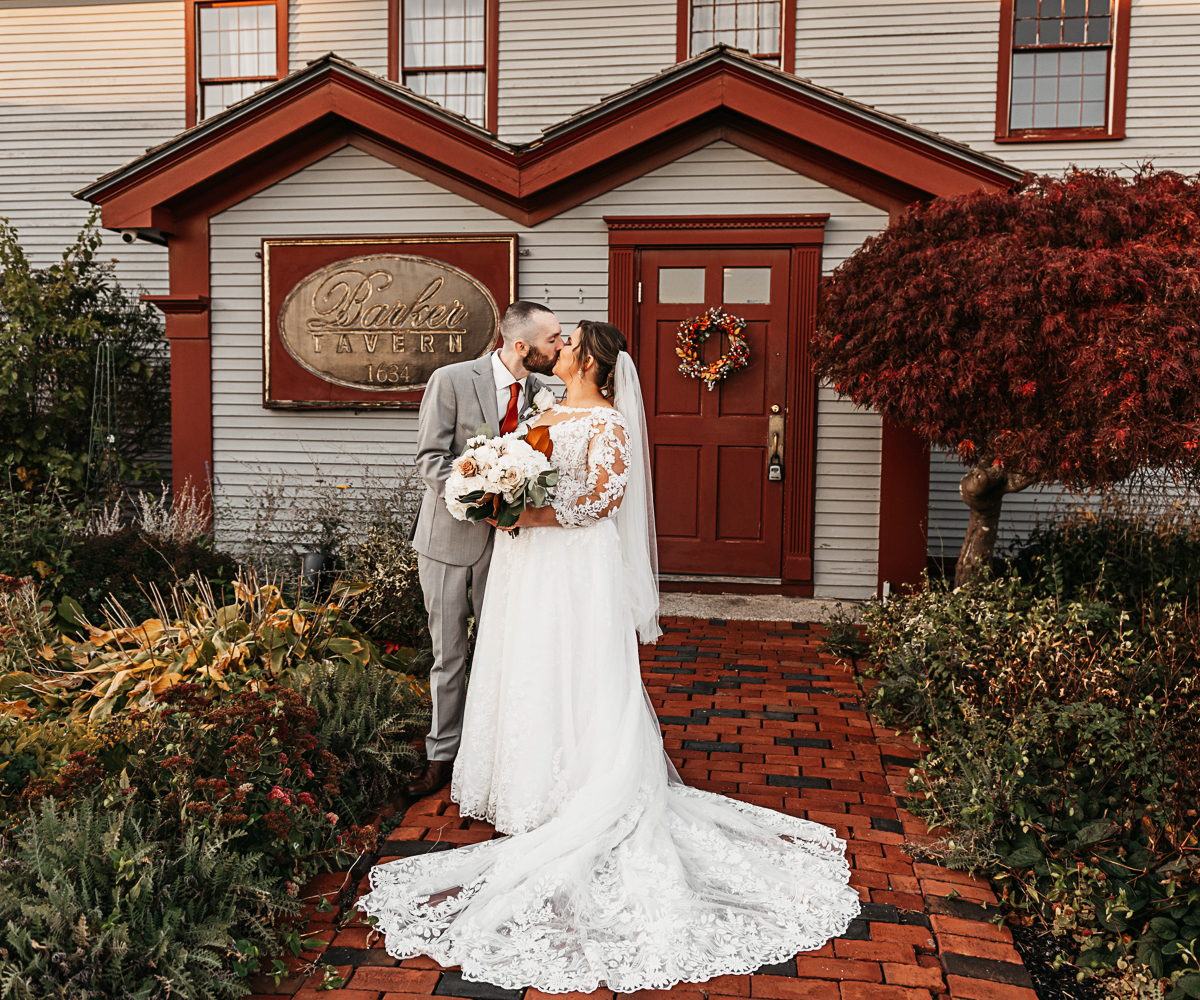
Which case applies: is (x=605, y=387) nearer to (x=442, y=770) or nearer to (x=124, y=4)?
(x=442, y=770)

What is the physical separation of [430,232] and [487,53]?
10.8 ft

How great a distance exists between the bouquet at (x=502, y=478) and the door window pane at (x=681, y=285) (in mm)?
4162

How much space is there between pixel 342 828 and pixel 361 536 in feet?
12.0

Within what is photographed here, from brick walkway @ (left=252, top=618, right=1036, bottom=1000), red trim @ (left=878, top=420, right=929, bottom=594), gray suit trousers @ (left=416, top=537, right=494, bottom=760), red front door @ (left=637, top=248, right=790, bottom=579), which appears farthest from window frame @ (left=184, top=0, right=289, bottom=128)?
gray suit trousers @ (left=416, top=537, right=494, bottom=760)

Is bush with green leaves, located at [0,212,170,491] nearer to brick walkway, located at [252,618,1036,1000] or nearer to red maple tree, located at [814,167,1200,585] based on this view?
brick walkway, located at [252,618,1036,1000]

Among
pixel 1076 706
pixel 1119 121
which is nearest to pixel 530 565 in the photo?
pixel 1076 706

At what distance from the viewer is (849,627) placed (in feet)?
19.6

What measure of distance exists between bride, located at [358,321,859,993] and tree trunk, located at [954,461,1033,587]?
3138 mm

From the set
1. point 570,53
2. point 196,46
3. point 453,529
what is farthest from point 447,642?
point 196,46

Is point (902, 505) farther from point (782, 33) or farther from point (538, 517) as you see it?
point (782, 33)

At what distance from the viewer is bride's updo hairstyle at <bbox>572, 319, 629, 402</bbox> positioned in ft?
11.4

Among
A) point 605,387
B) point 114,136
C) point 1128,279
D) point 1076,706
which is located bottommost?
point 1076,706

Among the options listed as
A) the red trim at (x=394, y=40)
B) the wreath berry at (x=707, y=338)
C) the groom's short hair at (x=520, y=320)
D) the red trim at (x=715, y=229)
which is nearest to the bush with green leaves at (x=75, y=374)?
the red trim at (x=394, y=40)

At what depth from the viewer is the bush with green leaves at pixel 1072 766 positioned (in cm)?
271
